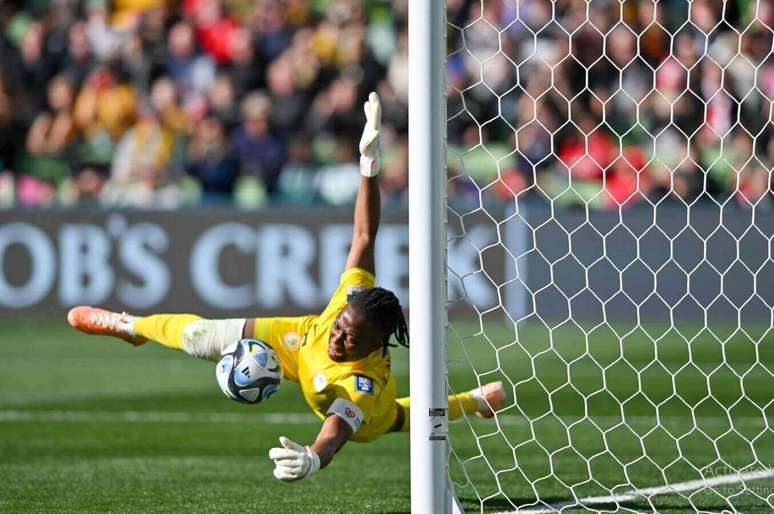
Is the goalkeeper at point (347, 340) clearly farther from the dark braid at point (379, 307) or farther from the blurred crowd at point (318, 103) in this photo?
the blurred crowd at point (318, 103)

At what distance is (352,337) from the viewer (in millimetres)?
5988

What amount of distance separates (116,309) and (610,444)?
7930 mm

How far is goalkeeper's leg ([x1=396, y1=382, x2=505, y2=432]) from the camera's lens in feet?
21.7

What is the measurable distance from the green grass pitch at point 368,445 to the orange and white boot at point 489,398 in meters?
0.17

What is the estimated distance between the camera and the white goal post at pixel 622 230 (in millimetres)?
9453

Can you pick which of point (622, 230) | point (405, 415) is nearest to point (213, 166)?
point (622, 230)

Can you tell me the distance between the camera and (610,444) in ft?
27.0

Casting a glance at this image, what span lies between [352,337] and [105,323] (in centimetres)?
170

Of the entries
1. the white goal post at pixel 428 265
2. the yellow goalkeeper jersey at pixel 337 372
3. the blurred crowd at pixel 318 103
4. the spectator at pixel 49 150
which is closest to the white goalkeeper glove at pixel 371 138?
the yellow goalkeeper jersey at pixel 337 372

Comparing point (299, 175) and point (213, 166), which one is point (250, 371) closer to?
point (299, 175)

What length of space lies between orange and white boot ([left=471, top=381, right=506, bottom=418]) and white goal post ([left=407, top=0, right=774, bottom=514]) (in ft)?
2.83

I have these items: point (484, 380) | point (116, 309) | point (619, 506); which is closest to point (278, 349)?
point (619, 506)

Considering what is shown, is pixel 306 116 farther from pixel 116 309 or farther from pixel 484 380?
pixel 484 380

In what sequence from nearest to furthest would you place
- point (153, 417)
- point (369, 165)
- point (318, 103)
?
point (369, 165)
point (153, 417)
point (318, 103)
